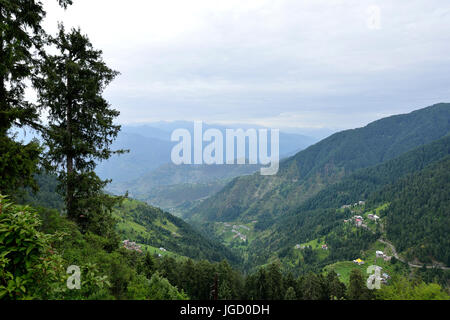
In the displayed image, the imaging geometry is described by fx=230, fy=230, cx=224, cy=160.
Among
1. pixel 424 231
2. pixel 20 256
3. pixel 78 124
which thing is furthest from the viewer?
pixel 424 231

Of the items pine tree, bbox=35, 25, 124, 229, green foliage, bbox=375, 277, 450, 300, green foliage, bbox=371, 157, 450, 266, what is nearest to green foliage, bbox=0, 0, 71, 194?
pine tree, bbox=35, 25, 124, 229

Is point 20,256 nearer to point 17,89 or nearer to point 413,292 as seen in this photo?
point 17,89

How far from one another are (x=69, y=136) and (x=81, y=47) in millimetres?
5970

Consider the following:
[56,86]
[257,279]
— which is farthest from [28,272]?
[257,279]

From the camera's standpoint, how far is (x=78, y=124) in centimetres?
1549

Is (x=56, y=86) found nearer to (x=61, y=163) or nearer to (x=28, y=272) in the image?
(x=61, y=163)

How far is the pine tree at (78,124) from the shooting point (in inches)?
560

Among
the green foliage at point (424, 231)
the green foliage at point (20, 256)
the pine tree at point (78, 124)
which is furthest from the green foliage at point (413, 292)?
the green foliage at point (424, 231)

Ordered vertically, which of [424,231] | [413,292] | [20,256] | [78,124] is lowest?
[424,231]

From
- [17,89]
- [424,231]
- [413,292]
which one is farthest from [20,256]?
[424,231]

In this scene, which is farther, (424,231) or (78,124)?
(424,231)

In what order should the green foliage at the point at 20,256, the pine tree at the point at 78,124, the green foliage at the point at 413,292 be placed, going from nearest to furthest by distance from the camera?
1. the green foliage at the point at 20,256
2. the green foliage at the point at 413,292
3. the pine tree at the point at 78,124

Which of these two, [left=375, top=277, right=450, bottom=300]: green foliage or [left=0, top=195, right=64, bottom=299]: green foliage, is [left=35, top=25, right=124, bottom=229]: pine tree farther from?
[left=375, top=277, right=450, bottom=300]: green foliage

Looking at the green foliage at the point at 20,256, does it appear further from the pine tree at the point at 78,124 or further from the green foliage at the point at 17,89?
the pine tree at the point at 78,124
